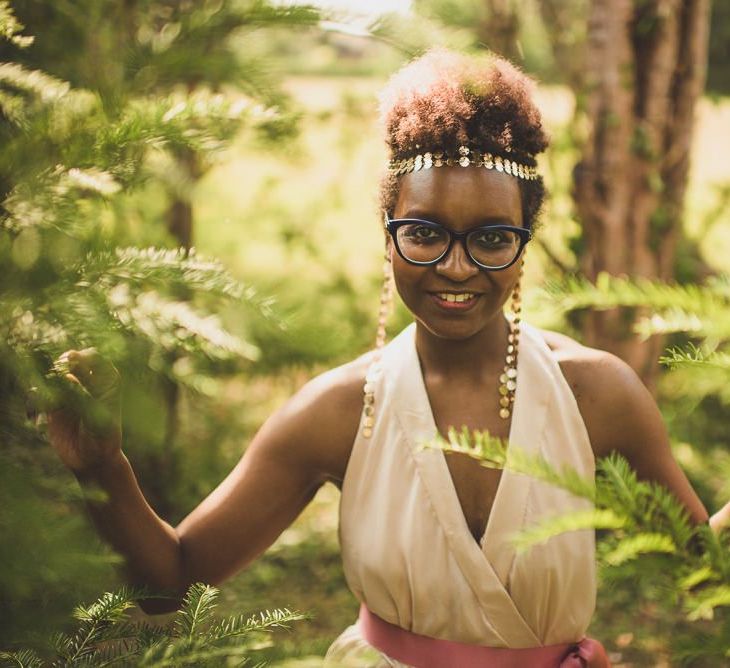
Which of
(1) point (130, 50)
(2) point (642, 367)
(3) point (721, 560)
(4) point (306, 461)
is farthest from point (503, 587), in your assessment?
(2) point (642, 367)

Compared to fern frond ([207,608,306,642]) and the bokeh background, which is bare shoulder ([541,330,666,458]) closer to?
the bokeh background

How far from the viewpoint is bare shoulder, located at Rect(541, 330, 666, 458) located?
190 cm

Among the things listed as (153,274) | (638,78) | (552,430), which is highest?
(638,78)

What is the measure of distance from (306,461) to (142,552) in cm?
45

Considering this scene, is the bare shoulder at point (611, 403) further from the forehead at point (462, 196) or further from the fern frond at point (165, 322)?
the fern frond at point (165, 322)

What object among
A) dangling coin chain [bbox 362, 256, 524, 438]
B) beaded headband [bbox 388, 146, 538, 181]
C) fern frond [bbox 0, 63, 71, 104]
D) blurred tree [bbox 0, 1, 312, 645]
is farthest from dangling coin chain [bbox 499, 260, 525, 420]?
fern frond [bbox 0, 63, 71, 104]

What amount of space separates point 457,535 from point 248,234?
382 cm

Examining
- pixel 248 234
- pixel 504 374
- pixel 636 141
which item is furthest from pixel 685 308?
pixel 248 234

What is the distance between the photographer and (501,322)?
6.64 feet

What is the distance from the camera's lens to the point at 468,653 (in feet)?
6.11

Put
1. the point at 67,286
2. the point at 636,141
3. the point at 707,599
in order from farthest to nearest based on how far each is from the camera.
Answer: the point at 636,141 < the point at 67,286 < the point at 707,599

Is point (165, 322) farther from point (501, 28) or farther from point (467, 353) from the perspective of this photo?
point (501, 28)

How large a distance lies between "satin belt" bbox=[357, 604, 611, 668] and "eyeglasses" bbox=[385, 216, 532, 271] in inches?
34.3

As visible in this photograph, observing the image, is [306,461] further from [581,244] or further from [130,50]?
[581,244]
